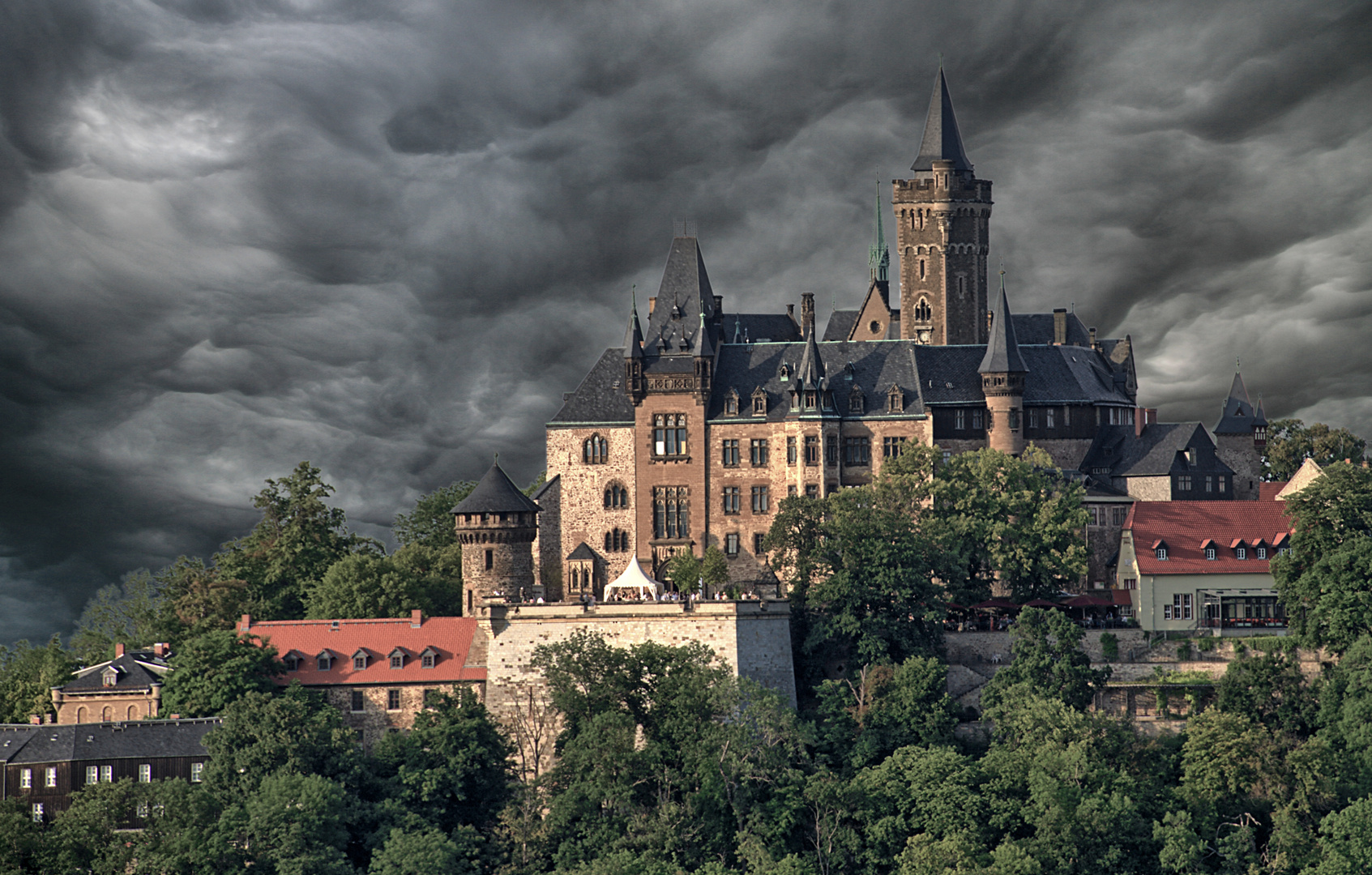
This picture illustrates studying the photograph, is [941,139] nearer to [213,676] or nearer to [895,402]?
[895,402]

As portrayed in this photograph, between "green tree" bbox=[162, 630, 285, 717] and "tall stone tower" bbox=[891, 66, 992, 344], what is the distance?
138ft

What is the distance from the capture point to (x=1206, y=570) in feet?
281

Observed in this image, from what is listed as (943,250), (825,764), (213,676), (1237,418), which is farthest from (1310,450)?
(213,676)

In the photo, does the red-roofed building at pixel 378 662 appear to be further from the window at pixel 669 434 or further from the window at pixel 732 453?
the window at pixel 732 453

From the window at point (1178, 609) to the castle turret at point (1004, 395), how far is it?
12.9 metres

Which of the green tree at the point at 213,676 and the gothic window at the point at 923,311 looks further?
the gothic window at the point at 923,311

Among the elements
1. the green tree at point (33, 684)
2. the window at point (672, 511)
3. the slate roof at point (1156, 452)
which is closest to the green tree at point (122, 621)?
the green tree at point (33, 684)

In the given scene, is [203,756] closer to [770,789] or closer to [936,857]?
[770,789]

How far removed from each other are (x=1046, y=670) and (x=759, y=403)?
22447 mm

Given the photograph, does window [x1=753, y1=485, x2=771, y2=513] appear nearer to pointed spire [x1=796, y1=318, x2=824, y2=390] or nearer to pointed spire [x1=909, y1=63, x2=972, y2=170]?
pointed spire [x1=796, y1=318, x2=824, y2=390]

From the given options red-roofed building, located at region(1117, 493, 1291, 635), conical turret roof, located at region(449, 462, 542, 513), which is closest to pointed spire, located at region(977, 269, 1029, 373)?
red-roofed building, located at region(1117, 493, 1291, 635)

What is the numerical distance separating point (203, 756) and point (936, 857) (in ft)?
88.9

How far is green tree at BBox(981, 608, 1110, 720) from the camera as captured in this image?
7781cm

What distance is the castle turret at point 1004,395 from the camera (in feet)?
314
